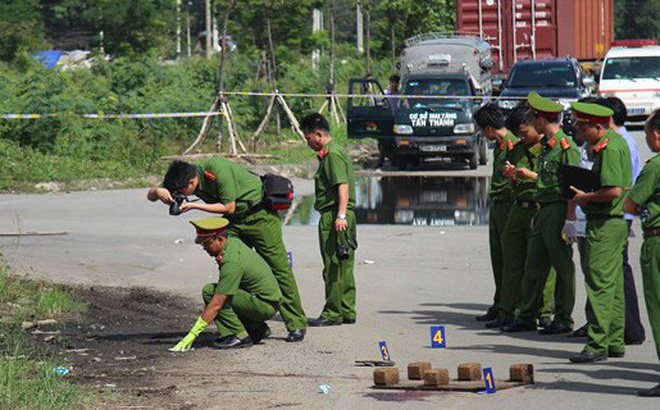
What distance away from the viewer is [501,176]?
1141 centimetres

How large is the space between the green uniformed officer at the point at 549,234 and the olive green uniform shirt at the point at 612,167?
650 millimetres

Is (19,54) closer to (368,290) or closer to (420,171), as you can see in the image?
(420,171)

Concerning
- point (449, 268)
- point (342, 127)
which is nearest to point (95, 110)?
point (342, 127)

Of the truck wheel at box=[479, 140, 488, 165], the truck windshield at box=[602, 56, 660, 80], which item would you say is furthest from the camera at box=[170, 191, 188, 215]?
the truck windshield at box=[602, 56, 660, 80]

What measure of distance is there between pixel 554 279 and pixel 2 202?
40.9 feet

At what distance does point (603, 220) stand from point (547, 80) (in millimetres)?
22938

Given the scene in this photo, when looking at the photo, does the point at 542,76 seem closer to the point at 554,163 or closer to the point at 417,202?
the point at 417,202

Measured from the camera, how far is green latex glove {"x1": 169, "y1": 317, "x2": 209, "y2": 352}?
10087 mm

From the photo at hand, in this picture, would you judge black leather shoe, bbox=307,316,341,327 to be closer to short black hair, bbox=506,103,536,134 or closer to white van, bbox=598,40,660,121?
short black hair, bbox=506,103,536,134

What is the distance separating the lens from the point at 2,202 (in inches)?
850

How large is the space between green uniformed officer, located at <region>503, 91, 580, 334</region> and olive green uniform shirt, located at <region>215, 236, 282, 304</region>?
6.86ft

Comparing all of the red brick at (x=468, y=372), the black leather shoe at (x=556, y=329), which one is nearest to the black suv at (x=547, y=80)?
the black leather shoe at (x=556, y=329)

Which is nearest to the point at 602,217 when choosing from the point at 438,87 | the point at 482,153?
the point at 438,87

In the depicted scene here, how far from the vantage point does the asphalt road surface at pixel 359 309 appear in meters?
8.60
